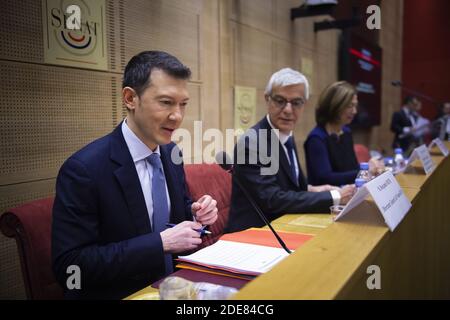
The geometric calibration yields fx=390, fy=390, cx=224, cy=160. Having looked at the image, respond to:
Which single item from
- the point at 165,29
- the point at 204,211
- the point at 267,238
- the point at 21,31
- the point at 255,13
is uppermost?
the point at 255,13

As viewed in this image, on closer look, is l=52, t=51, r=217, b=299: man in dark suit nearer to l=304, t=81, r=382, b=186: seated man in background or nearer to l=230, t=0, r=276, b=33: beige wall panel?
l=304, t=81, r=382, b=186: seated man in background

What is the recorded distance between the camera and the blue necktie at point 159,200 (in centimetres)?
145

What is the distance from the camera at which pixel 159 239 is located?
1.20m

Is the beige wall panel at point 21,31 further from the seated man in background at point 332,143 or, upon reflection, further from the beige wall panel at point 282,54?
the beige wall panel at point 282,54

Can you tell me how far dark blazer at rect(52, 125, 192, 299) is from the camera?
3.86ft

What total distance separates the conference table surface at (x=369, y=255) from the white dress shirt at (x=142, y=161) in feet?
1.51

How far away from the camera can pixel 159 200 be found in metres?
1.47

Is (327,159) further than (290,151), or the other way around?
(327,159)

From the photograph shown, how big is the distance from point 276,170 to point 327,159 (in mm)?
909

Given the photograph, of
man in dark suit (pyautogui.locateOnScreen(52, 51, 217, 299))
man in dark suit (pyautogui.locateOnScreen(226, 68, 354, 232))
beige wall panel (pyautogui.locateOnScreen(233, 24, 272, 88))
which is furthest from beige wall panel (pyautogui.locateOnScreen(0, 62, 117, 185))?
beige wall panel (pyautogui.locateOnScreen(233, 24, 272, 88))

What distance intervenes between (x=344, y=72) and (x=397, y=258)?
4557 millimetres

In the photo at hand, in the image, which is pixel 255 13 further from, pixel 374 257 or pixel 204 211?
pixel 374 257

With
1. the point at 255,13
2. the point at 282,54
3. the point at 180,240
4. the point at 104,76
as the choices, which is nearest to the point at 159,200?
the point at 180,240

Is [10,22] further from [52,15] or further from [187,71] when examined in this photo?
[187,71]
